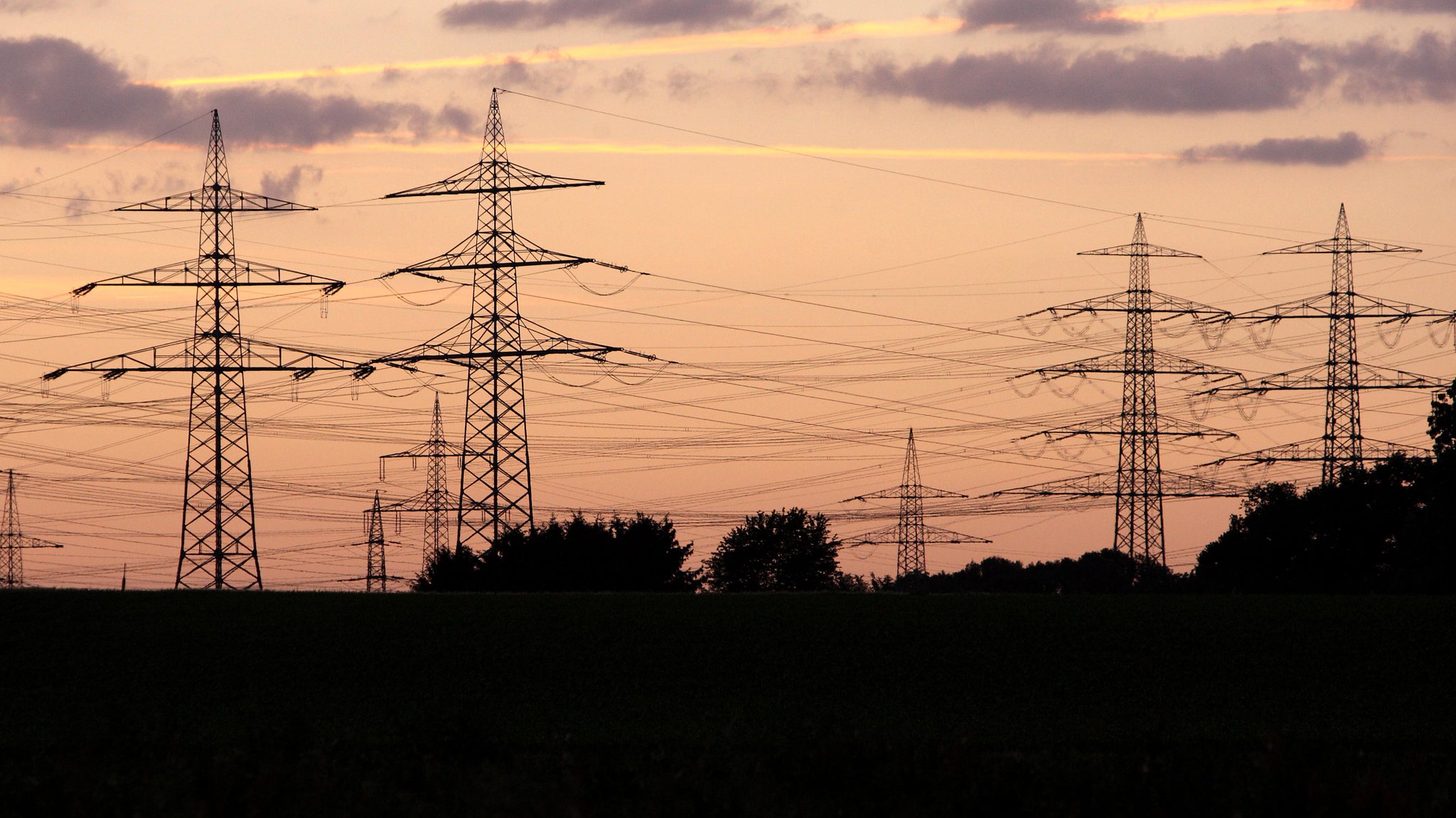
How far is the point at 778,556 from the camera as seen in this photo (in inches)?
4739

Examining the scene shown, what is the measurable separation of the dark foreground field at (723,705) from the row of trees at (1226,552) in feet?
61.3

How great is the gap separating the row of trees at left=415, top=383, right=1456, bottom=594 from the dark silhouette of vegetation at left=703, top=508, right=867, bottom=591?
0.26ft

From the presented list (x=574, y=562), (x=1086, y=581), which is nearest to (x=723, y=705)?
(x=574, y=562)

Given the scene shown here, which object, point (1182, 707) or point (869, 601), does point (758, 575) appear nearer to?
point (869, 601)

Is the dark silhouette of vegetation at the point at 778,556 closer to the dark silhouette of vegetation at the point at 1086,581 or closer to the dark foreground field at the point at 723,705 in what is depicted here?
the dark silhouette of vegetation at the point at 1086,581

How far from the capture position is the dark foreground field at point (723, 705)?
24.8 metres

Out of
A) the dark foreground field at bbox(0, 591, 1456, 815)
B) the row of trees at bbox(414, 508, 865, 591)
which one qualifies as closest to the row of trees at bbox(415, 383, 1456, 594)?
the row of trees at bbox(414, 508, 865, 591)

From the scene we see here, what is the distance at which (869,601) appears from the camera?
63594 millimetres

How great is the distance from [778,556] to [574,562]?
120 ft

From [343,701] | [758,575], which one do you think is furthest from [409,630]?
[758,575]

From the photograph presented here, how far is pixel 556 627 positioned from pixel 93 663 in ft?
50.0

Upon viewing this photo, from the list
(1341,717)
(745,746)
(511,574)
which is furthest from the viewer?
(511,574)

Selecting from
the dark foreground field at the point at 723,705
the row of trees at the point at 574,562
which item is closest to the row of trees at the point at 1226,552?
the row of trees at the point at 574,562

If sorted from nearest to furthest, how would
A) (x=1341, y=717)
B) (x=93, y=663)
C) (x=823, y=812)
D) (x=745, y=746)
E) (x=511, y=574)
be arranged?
1. (x=823, y=812)
2. (x=745, y=746)
3. (x=1341, y=717)
4. (x=93, y=663)
5. (x=511, y=574)
